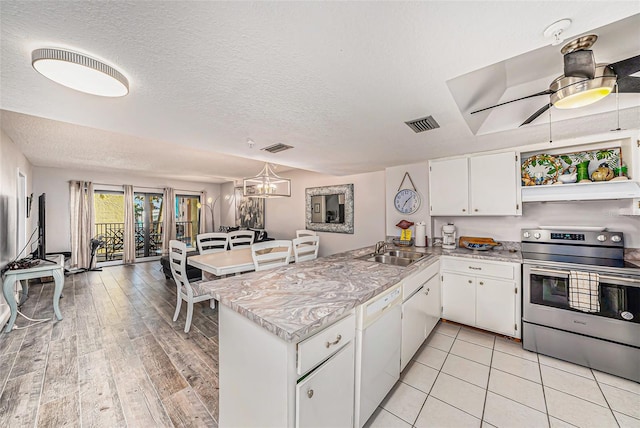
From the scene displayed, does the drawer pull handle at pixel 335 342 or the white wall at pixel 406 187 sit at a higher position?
the white wall at pixel 406 187

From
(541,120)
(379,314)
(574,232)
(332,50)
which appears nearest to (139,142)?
(332,50)

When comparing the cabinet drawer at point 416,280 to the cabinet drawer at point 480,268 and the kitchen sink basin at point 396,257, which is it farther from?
the cabinet drawer at point 480,268

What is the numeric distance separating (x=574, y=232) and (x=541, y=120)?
1337mm

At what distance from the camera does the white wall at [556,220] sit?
2338 millimetres

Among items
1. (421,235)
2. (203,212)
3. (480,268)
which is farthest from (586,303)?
(203,212)

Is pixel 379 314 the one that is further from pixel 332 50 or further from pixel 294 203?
pixel 294 203

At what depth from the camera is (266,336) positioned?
1.08 metres

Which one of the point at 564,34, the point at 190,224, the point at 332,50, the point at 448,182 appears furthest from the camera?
the point at 190,224

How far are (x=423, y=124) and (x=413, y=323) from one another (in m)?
1.69

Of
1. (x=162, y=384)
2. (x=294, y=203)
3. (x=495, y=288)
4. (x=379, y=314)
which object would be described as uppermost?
(x=294, y=203)

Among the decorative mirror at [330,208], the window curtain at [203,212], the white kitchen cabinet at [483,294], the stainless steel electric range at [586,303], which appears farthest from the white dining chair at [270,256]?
the window curtain at [203,212]

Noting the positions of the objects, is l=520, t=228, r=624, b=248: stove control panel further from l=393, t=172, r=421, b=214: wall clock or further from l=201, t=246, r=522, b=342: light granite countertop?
l=201, t=246, r=522, b=342: light granite countertop

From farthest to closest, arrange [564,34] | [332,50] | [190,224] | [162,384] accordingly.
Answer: [190,224]
[162,384]
[332,50]
[564,34]

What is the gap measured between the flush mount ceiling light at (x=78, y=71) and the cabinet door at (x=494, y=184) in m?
3.39
